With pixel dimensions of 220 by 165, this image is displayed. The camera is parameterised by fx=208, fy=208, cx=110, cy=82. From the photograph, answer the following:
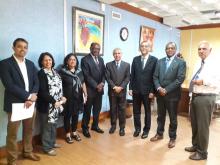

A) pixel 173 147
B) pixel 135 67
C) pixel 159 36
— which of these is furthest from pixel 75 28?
pixel 159 36

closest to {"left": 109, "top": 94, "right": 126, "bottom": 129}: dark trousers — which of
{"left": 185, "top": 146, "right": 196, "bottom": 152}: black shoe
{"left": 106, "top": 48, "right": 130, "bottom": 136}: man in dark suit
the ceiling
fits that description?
{"left": 106, "top": 48, "right": 130, "bottom": 136}: man in dark suit

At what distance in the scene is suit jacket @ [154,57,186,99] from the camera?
3.08m

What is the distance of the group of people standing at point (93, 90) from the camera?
95.7 inches

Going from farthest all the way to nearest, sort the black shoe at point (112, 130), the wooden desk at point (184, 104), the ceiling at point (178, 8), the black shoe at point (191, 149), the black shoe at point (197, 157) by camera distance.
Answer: the wooden desk at point (184, 104), the ceiling at point (178, 8), the black shoe at point (112, 130), the black shoe at point (191, 149), the black shoe at point (197, 157)

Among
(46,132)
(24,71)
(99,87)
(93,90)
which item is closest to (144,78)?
(99,87)

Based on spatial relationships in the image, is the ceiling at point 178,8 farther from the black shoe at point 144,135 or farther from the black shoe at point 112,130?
the black shoe at point 144,135

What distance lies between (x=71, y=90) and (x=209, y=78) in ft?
6.27

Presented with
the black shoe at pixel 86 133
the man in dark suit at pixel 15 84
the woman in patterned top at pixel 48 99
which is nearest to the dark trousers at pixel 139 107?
the black shoe at pixel 86 133

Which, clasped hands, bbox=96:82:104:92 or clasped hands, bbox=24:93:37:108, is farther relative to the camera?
clasped hands, bbox=96:82:104:92

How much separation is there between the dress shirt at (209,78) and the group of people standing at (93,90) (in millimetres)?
12

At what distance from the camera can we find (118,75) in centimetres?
350

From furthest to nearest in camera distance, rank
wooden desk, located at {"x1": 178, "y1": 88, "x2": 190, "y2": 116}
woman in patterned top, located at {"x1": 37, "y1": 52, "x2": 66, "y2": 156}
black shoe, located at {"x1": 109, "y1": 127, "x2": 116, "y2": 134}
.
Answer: wooden desk, located at {"x1": 178, "y1": 88, "x2": 190, "y2": 116}, black shoe, located at {"x1": 109, "y1": 127, "x2": 116, "y2": 134}, woman in patterned top, located at {"x1": 37, "y1": 52, "x2": 66, "y2": 156}

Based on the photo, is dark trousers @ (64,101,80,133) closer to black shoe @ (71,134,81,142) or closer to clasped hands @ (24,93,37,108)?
black shoe @ (71,134,81,142)

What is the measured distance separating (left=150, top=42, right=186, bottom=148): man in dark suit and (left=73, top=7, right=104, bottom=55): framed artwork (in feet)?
4.64
